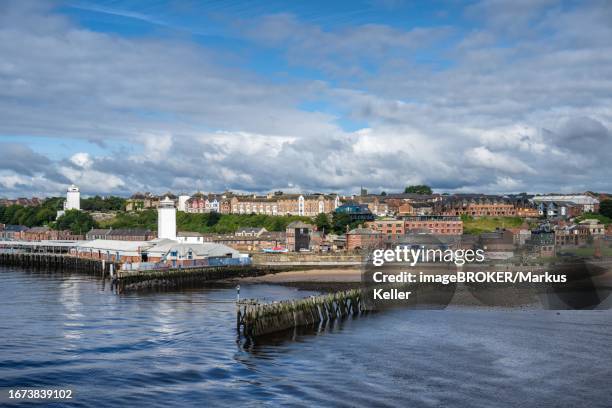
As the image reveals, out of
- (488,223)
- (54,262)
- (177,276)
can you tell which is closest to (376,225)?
(488,223)

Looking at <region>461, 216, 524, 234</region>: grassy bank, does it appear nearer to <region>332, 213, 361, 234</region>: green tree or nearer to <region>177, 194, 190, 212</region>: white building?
<region>332, 213, 361, 234</region>: green tree

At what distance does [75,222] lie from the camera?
472 ft

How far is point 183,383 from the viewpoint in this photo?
2509 centimetres

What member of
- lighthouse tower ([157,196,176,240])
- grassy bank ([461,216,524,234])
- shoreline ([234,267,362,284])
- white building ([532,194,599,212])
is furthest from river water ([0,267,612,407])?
white building ([532,194,599,212])

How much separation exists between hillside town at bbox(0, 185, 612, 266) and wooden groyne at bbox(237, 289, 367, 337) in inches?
1298

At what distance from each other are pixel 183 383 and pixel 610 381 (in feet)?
52.7

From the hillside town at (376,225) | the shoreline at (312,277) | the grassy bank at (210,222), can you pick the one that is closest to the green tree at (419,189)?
the hillside town at (376,225)

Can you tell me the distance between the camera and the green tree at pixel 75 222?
140 m

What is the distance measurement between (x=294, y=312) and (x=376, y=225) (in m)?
76.0

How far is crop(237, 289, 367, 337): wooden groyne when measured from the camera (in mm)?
33812

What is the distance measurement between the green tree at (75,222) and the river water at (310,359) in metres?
99.6

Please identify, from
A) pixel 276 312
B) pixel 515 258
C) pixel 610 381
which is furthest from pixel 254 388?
pixel 515 258

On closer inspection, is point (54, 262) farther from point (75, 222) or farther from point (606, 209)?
point (606, 209)

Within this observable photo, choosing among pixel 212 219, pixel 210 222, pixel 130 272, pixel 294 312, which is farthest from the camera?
pixel 212 219
